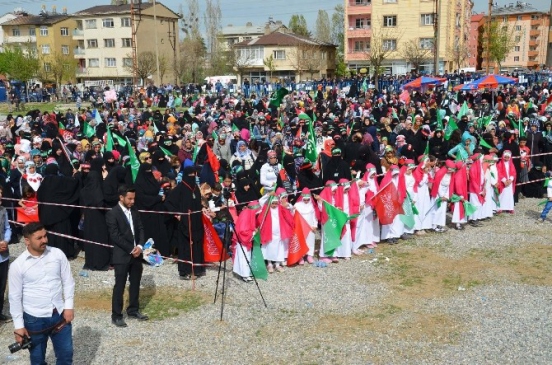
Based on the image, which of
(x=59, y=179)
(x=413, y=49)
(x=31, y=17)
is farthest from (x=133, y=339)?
(x=31, y=17)

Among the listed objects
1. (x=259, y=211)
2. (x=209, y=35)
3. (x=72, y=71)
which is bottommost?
(x=259, y=211)

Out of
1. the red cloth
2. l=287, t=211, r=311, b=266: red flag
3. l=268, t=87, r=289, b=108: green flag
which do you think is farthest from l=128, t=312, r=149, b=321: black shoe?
l=268, t=87, r=289, b=108: green flag

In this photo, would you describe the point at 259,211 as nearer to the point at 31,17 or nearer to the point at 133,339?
the point at 133,339

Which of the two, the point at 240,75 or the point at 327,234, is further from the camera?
the point at 240,75

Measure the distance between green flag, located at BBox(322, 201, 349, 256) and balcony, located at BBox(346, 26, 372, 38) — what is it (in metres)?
48.4

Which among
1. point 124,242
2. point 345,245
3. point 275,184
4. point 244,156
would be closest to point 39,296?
point 124,242

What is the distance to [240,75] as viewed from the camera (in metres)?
58.2

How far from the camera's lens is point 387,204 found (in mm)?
10258

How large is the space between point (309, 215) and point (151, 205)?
8.54ft

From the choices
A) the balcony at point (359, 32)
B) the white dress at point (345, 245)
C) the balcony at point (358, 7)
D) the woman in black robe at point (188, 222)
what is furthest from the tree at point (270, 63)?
the woman in black robe at point (188, 222)

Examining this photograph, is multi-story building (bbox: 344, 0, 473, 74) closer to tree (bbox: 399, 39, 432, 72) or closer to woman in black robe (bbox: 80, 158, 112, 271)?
tree (bbox: 399, 39, 432, 72)

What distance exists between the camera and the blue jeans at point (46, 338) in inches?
201

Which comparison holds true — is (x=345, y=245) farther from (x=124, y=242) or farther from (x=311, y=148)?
(x=311, y=148)

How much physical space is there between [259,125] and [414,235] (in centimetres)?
857
